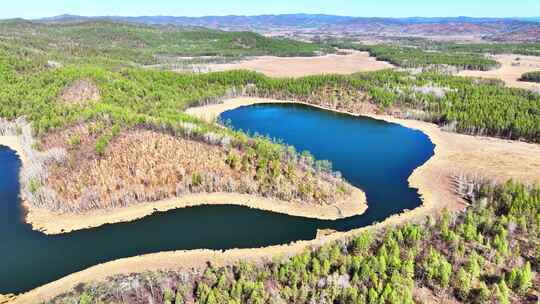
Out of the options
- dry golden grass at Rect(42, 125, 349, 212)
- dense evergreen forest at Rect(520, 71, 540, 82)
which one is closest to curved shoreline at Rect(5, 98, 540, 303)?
dry golden grass at Rect(42, 125, 349, 212)

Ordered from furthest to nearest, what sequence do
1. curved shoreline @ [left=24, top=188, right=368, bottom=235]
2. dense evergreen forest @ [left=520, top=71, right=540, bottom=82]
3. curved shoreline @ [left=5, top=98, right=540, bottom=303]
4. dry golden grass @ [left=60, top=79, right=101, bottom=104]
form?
dense evergreen forest @ [left=520, top=71, right=540, bottom=82], dry golden grass @ [left=60, top=79, right=101, bottom=104], curved shoreline @ [left=24, top=188, right=368, bottom=235], curved shoreline @ [left=5, top=98, right=540, bottom=303]

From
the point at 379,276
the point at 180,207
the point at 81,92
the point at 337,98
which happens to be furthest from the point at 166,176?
the point at 337,98

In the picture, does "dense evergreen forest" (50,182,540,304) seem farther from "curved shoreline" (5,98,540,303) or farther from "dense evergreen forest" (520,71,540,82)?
"dense evergreen forest" (520,71,540,82)

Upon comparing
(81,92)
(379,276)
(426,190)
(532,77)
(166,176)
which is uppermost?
(532,77)

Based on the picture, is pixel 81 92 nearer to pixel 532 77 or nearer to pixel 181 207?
pixel 181 207

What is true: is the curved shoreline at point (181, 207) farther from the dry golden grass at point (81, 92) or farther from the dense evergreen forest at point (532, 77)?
the dense evergreen forest at point (532, 77)

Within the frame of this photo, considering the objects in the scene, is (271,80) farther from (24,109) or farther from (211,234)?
(211,234)

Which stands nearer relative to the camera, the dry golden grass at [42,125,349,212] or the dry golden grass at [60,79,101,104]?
the dry golden grass at [42,125,349,212]

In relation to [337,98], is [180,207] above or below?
below
